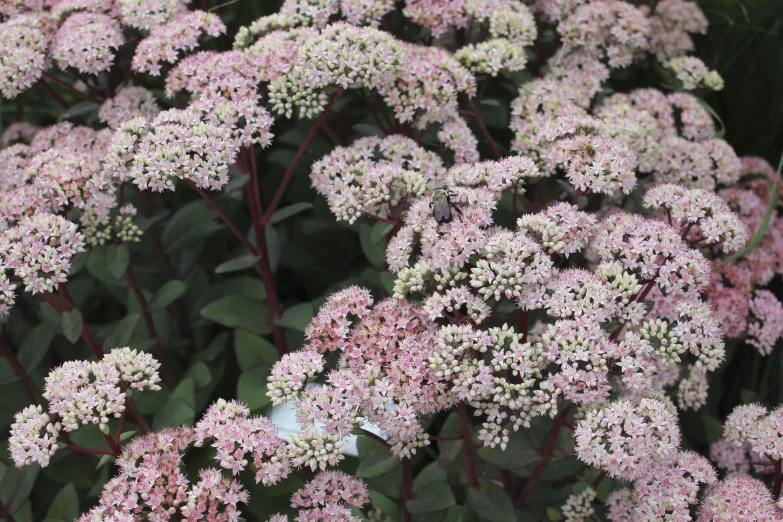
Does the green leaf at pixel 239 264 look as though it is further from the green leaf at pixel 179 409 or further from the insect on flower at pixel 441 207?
the insect on flower at pixel 441 207

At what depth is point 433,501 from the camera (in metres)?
2.87

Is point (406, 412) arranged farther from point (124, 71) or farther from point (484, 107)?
point (124, 71)

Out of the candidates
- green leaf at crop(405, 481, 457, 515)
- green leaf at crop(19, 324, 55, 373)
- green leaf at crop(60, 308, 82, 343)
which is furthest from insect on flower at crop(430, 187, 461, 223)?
green leaf at crop(19, 324, 55, 373)

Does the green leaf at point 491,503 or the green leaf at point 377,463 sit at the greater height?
the green leaf at point 377,463

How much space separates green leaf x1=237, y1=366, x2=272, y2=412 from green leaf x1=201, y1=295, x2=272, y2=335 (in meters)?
0.21

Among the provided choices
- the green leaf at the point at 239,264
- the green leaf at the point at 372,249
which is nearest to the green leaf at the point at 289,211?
the green leaf at the point at 239,264

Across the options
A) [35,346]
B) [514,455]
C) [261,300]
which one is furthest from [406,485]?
[35,346]

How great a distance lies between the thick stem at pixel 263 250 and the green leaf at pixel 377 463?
0.87m

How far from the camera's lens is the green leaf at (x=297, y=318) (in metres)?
3.36

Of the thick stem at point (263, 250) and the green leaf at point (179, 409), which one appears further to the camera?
the thick stem at point (263, 250)

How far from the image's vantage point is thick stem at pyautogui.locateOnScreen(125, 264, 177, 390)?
3.61m

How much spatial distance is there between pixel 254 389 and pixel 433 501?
3.69 ft

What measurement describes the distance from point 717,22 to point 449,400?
4.14 meters

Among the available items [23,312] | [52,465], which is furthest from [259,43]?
[52,465]
